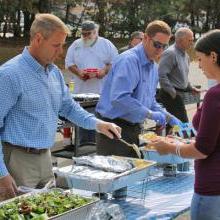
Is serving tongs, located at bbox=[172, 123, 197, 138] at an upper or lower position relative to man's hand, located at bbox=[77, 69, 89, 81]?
upper

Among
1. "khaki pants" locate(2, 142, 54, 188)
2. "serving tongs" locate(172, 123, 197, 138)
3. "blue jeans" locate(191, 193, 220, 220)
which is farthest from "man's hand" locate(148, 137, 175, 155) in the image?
"serving tongs" locate(172, 123, 197, 138)

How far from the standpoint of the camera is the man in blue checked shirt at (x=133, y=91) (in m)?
4.01

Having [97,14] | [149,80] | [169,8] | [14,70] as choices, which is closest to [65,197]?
[14,70]

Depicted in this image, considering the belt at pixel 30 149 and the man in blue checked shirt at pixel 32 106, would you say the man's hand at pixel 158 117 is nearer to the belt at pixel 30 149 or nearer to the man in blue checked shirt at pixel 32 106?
the man in blue checked shirt at pixel 32 106

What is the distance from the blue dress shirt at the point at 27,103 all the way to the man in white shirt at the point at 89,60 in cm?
407

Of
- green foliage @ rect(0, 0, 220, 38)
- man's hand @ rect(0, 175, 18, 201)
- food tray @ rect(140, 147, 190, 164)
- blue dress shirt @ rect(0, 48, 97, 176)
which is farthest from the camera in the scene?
green foliage @ rect(0, 0, 220, 38)

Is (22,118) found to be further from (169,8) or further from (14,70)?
(169,8)

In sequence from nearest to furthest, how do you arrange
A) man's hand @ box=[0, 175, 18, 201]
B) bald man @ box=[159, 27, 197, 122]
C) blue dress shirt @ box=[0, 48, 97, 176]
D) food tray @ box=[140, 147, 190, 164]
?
man's hand @ box=[0, 175, 18, 201] < blue dress shirt @ box=[0, 48, 97, 176] < food tray @ box=[140, 147, 190, 164] < bald man @ box=[159, 27, 197, 122]

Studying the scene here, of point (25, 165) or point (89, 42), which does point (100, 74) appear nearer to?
point (89, 42)

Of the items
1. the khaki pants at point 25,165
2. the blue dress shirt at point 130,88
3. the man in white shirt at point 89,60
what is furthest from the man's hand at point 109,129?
the man in white shirt at point 89,60

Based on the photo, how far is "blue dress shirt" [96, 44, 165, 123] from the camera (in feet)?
13.1

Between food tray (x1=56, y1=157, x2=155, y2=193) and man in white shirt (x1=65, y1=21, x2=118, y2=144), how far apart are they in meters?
3.94

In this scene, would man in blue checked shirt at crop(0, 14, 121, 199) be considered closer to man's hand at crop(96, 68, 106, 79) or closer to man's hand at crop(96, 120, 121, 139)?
man's hand at crop(96, 120, 121, 139)

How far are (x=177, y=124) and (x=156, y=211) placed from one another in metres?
1.01
